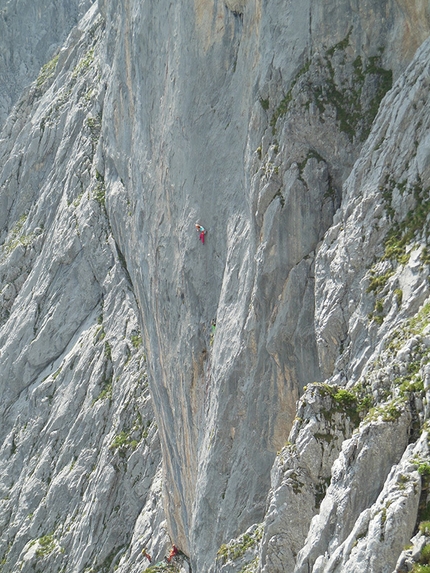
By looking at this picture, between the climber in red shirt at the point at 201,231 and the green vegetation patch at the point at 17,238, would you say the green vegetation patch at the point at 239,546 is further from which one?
the green vegetation patch at the point at 17,238

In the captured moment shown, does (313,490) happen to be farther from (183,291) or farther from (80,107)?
(80,107)

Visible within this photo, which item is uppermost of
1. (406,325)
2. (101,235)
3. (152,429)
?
(101,235)

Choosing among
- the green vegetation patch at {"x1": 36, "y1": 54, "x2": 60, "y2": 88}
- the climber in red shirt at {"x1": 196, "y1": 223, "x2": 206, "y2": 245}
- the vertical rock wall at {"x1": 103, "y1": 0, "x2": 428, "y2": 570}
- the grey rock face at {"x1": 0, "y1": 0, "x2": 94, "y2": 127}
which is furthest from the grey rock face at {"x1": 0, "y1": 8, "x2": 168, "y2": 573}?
the grey rock face at {"x1": 0, "y1": 0, "x2": 94, "y2": 127}

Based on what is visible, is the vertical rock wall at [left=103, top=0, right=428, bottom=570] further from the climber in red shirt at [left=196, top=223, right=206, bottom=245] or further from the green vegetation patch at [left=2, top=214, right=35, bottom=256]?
the green vegetation patch at [left=2, top=214, right=35, bottom=256]

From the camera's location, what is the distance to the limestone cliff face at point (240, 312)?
1587 cm

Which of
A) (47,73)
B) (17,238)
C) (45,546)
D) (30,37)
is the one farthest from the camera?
(30,37)

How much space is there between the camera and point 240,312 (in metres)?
23.7

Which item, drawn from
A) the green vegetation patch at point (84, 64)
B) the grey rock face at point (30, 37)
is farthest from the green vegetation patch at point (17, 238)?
the grey rock face at point (30, 37)

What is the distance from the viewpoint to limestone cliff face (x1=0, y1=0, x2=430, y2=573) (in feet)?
52.1

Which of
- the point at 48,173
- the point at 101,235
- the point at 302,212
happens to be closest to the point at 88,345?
the point at 101,235

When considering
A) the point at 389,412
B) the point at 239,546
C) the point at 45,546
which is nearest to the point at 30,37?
the point at 45,546

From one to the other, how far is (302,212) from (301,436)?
283 inches

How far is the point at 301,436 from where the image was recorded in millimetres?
16234

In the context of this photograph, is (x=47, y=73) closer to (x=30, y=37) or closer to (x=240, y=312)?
(x=30, y=37)
